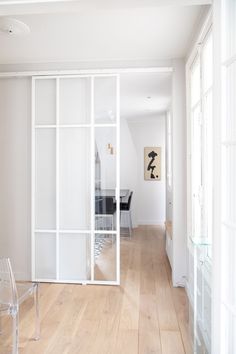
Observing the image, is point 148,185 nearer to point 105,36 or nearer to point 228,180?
point 105,36

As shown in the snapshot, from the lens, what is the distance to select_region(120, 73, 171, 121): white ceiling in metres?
4.00

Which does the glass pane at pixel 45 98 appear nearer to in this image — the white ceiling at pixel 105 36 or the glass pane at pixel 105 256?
the white ceiling at pixel 105 36

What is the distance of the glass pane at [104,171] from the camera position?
3551mm

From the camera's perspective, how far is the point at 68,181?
3.59m

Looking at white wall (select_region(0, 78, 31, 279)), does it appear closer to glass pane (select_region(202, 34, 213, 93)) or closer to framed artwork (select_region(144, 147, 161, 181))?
glass pane (select_region(202, 34, 213, 93))

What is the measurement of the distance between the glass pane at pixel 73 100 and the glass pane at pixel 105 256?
1.41 metres

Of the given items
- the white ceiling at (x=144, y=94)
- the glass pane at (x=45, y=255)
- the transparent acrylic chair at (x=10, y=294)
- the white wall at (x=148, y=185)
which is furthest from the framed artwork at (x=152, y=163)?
the transparent acrylic chair at (x=10, y=294)

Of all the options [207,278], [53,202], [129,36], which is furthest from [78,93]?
[207,278]

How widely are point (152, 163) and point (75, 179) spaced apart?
417cm

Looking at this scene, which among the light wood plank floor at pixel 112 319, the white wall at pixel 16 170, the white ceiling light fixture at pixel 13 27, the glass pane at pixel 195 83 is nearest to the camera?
the light wood plank floor at pixel 112 319

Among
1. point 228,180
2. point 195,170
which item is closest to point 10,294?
point 228,180

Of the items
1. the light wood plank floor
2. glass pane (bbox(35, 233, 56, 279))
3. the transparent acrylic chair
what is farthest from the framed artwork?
the transparent acrylic chair

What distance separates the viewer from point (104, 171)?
11.7ft

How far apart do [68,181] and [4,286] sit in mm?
1612
